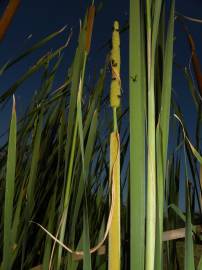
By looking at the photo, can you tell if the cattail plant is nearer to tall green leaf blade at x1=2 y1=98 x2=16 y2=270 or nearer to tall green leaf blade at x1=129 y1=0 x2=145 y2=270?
tall green leaf blade at x1=129 y1=0 x2=145 y2=270

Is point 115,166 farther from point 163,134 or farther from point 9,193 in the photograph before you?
point 9,193

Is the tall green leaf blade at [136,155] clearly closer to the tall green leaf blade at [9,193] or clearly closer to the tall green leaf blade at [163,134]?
the tall green leaf blade at [163,134]

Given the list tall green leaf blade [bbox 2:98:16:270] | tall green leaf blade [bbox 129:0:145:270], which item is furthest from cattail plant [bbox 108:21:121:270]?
tall green leaf blade [bbox 2:98:16:270]

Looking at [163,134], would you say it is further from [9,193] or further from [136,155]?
[9,193]

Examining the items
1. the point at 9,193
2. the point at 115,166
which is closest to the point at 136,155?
Result: the point at 115,166

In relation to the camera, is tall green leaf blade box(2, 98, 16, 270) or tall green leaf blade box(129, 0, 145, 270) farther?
tall green leaf blade box(2, 98, 16, 270)

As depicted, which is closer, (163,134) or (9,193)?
(163,134)

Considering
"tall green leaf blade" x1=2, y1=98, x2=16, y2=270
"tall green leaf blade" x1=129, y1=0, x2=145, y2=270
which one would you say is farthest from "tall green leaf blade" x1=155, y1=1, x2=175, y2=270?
"tall green leaf blade" x1=2, y1=98, x2=16, y2=270

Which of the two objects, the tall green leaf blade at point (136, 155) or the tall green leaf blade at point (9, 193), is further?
the tall green leaf blade at point (9, 193)

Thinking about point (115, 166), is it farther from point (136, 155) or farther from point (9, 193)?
point (9, 193)

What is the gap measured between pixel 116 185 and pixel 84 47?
17cm

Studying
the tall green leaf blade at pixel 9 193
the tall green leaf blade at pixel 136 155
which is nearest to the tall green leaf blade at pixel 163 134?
the tall green leaf blade at pixel 136 155

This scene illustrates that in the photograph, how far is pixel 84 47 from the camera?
432 mm

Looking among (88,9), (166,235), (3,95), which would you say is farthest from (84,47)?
(166,235)
